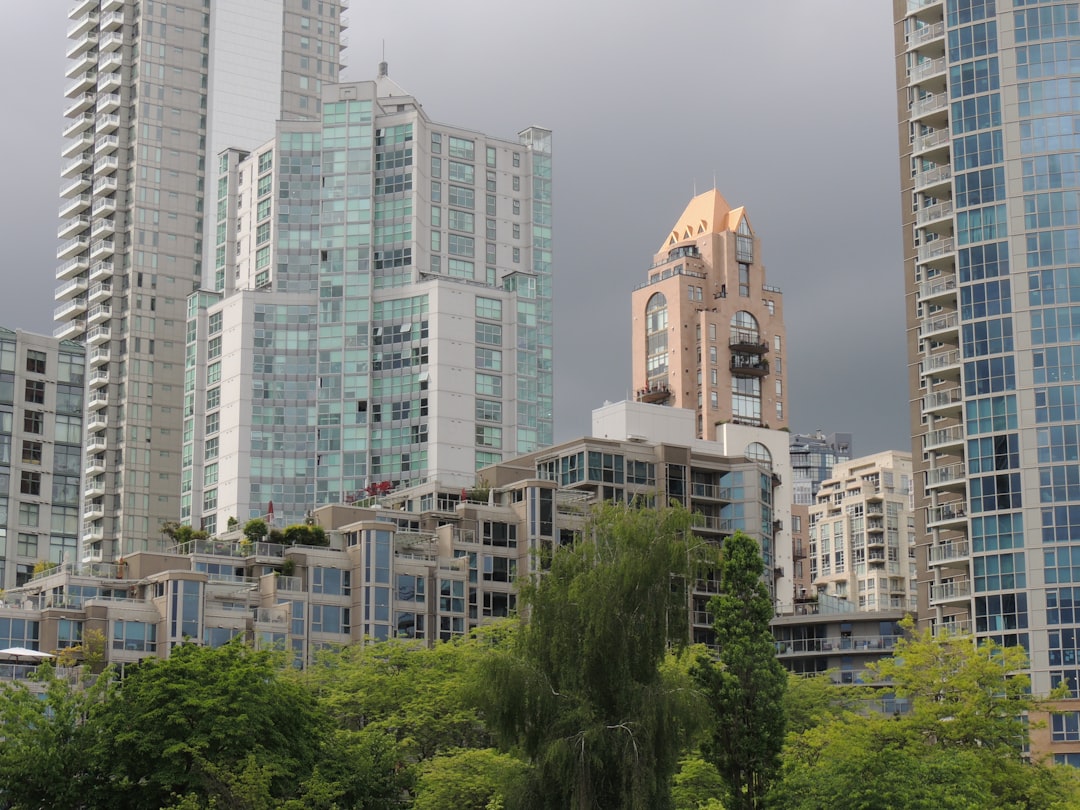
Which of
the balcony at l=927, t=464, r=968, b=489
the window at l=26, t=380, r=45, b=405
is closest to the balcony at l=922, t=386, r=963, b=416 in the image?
the balcony at l=927, t=464, r=968, b=489

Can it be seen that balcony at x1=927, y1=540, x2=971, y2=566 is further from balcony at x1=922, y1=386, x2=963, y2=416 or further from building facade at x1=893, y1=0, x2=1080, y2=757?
balcony at x1=922, y1=386, x2=963, y2=416

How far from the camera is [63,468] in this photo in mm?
186000

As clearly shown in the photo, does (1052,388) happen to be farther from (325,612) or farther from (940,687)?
(325,612)

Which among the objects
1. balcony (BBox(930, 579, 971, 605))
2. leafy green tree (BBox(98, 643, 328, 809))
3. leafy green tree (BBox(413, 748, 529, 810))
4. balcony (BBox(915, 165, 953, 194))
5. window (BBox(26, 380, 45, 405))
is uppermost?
balcony (BBox(915, 165, 953, 194))

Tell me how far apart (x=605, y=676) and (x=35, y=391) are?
117 m

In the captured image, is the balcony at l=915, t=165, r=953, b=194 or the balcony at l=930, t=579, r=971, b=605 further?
the balcony at l=915, t=165, r=953, b=194

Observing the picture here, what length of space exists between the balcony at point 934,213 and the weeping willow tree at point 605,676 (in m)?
76.6

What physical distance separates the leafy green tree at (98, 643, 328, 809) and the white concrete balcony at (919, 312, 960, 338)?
74.1 meters

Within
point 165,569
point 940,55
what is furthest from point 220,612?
point 940,55

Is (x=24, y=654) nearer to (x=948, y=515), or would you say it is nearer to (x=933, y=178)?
(x=948, y=515)

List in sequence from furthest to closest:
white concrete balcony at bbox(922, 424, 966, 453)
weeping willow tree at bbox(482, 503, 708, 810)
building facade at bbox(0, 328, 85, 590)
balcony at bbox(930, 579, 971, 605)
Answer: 1. building facade at bbox(0, 328, 85, 590)
2. white concrete balcony at bbox(922, 424, 966, 453)
3. balcony at bbox(930, 579, 971, 605)
4. weeping willow tree at bbox(482, 503, 708, 810)

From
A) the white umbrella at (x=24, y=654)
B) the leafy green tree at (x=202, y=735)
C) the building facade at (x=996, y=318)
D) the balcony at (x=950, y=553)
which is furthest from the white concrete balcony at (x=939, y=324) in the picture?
the leafy green tree at (x=202, y=735)

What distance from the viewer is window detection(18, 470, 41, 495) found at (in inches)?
7224

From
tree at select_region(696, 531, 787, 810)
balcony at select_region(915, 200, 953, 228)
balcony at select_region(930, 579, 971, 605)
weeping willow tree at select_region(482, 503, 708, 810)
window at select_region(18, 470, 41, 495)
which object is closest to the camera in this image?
weeping willow tree at select_region(482, 503, 708, 810)
